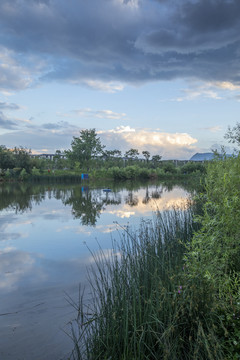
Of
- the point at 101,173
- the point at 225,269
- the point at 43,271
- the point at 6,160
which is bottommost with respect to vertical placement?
the point at 43,271

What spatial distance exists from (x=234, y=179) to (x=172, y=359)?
261 centimetres

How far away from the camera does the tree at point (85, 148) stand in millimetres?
42469

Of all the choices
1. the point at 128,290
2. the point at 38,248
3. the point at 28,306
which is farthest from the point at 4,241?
the point at 128,290

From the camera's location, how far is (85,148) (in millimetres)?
43031

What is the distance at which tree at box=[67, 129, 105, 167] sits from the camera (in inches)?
1672

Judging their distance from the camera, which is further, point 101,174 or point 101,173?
point 101,173

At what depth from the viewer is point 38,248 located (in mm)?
7160

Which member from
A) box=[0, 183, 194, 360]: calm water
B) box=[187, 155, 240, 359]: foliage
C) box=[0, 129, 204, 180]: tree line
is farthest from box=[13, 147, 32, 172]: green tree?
box=[187, 155, 240, 359]: foliage

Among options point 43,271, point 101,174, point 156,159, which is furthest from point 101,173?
point 43,271

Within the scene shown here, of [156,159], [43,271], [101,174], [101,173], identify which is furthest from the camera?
[156,159]

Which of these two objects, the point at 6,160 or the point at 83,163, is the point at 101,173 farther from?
the point at 6,160

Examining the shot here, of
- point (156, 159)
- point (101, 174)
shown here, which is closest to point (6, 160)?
point (101, 174)

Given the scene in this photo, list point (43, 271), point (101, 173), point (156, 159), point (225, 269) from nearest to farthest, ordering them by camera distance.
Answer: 1. point (225, 269)
2. point (43, 271)
3. point (101, 173)
4. point (156, 159)

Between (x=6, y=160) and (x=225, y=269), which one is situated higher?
(x=6, y=160)
